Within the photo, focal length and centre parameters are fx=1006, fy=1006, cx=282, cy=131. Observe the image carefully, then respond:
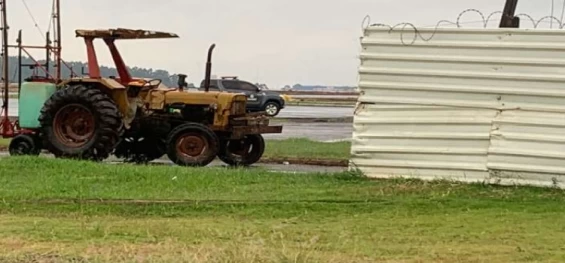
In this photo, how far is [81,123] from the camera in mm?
17547

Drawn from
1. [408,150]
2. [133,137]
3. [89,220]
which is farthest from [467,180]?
[133,137]

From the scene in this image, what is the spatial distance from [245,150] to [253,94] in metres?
22.2

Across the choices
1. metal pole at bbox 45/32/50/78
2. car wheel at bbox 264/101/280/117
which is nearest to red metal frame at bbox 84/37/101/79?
metal pole at bbox 45/32/50/78

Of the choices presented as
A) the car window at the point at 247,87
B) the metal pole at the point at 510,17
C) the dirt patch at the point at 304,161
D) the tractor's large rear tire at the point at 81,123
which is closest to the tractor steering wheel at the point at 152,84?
the tractor's large rear tire at the point at 81,123

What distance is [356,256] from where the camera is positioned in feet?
26.5

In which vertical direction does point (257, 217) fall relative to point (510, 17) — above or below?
below

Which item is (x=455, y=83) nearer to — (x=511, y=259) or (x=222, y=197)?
(x=222, y=197)

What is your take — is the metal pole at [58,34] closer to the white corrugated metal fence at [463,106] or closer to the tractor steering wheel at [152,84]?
the tractor steering wheel at [152,84]

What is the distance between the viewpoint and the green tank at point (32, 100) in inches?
705

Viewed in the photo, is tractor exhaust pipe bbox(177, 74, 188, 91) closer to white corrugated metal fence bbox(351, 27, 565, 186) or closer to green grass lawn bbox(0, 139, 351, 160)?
green grass lawn bbox(0, 139, 351, 160)

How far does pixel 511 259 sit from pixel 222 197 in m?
4.83

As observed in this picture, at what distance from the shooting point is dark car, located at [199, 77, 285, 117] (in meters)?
38.9

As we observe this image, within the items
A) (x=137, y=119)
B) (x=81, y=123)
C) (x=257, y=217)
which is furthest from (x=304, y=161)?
(x=257, y=217)

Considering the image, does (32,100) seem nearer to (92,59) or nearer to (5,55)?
(5,55)
